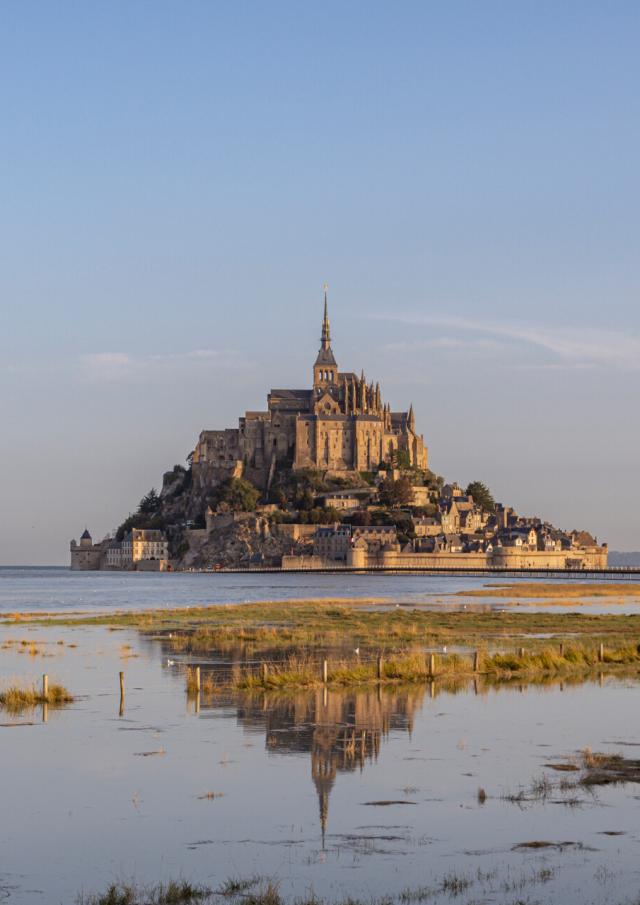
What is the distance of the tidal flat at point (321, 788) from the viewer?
17.7 metres

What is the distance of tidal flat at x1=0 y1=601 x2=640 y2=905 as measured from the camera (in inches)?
698

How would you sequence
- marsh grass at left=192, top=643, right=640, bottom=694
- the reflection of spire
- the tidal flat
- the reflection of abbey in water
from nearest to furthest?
the tidal flat, the reflection of spire, the reflection of abbey in water, marsh grass at left=192, top=643, right=640, bottom=694

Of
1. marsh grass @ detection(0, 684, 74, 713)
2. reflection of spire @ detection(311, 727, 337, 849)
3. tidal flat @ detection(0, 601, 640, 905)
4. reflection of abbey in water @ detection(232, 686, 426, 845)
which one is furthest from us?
marsh grass @ detection(0, 684, 74, 713)

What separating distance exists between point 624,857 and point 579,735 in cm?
990

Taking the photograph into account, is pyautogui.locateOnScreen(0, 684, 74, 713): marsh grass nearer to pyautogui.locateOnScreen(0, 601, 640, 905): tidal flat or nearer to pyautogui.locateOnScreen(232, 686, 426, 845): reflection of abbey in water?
pyautogui.locateOnScreen(0, 601, 640, 905): tidal flat

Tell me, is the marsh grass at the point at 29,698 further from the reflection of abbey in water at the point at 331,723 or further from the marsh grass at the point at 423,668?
the reflection of abbey in water at the point at 331,723

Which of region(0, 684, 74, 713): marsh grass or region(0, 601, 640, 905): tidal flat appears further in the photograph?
region(0, 684, 74, 713): marsh grass

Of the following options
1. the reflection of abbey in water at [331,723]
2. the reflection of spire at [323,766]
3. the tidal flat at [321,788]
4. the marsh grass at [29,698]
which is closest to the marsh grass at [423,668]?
the tidal flat at [321,788]

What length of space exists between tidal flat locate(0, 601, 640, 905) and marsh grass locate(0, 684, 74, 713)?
37cm

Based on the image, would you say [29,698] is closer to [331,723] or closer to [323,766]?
[331,723]

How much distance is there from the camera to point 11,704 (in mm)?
32031

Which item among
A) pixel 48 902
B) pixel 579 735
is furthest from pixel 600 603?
pixel 48 902

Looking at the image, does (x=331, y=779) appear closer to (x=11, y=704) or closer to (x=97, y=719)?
(x=97, y=719)

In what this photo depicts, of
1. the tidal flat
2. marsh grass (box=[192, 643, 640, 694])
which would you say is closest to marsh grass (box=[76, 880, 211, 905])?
the tidal flat
